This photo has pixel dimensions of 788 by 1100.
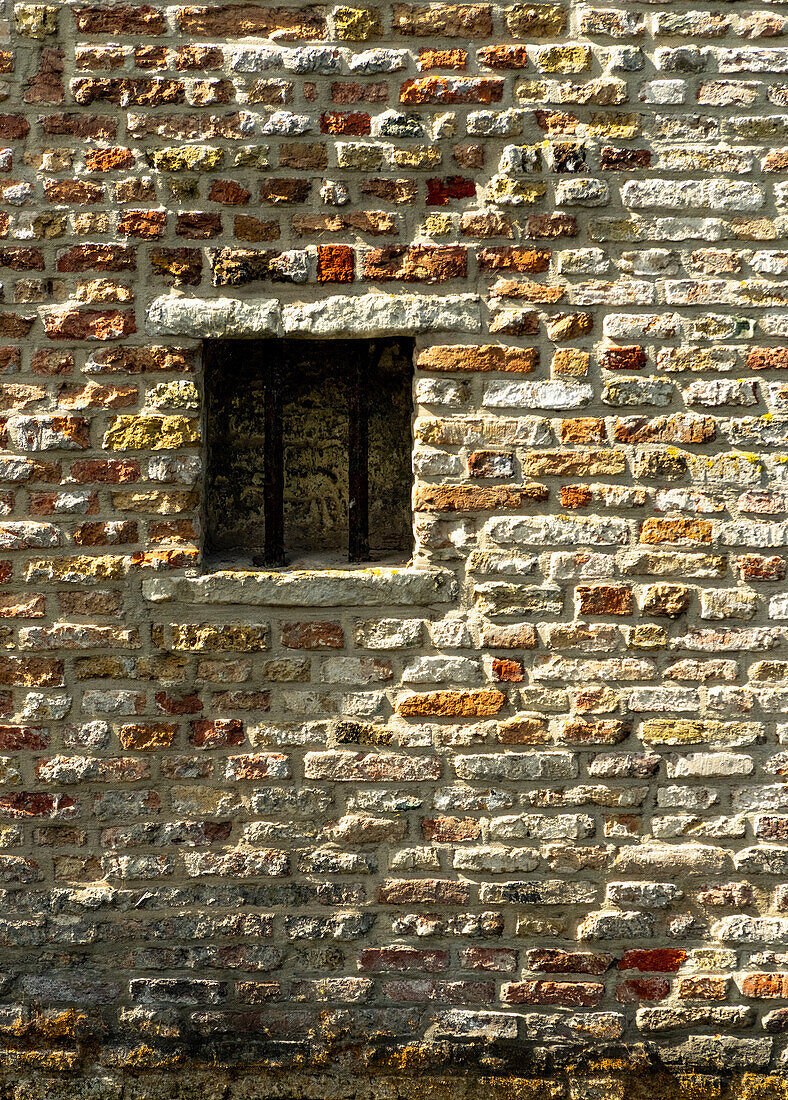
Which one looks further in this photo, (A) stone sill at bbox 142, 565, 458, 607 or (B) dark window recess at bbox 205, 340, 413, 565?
(B) dark window recess at bbox 205, 340, 413, 565

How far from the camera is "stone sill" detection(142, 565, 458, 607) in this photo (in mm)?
2521

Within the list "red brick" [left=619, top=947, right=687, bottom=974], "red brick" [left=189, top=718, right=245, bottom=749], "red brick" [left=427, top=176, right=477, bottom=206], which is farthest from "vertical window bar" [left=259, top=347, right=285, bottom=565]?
"red brick" [left=619, top=947, right=687, bottom=974]

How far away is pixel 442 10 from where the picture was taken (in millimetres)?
2525

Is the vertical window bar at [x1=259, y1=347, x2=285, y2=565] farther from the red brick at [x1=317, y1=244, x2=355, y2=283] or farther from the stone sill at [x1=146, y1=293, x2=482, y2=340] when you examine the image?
the red brick at [x1=317, y1=244, x2=355, y2=283]

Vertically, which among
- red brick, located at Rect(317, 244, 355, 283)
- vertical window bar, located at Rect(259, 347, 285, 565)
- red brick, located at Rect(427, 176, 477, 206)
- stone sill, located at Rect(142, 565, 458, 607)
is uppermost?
red brick, located at Rect(427, 176, 477, 206)

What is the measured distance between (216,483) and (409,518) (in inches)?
24.8

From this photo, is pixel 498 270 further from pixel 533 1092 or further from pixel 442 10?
pixel 533 1092

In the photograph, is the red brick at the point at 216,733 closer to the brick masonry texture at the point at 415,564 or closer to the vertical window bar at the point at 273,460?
the brick masonry texture at the point at 415,564

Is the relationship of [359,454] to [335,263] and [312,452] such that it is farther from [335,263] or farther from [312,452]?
[335,263]

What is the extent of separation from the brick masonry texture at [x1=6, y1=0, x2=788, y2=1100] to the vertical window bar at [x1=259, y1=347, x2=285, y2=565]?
0.15m

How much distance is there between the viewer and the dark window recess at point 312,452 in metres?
2.70

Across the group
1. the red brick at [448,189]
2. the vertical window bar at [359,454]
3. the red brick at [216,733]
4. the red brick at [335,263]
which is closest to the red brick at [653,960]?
the red brick at [216,733]

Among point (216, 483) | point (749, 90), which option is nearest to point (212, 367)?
point (216, 483)

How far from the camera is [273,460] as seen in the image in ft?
8.79
